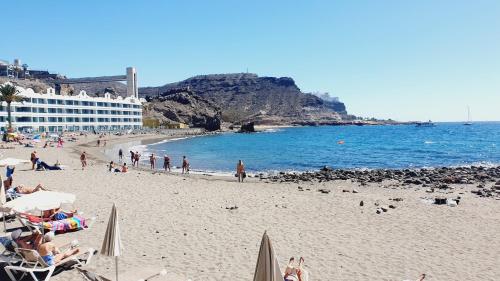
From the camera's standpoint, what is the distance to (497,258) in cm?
1120

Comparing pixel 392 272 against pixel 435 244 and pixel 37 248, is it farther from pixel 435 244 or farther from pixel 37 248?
pixel 37 248

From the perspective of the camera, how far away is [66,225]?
12.3m

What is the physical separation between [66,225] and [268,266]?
9218 mm

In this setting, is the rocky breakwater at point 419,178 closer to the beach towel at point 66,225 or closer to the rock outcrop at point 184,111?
the beach towel at point 66,225

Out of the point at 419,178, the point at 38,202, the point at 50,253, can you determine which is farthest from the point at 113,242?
the point at 419,178

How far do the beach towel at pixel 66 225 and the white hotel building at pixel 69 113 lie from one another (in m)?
74.6

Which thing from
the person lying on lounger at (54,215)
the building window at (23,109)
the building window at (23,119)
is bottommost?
the person lying on lounger at (54,215)

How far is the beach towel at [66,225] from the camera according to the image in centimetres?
1190

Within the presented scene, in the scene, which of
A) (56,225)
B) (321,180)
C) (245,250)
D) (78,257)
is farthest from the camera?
(321,180)

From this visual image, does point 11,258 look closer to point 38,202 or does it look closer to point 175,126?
point 38,202

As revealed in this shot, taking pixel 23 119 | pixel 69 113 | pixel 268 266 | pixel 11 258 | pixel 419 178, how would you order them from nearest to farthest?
pixel 268 266, pixel 11 258, pixel 419 178, pixel 23 119, pixel 69 113

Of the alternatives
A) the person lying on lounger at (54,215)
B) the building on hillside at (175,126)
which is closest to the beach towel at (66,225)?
the person lying on lounger at (54,215)

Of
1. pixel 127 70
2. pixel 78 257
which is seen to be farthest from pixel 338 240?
pixel 127 70

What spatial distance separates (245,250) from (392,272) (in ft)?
13.1
